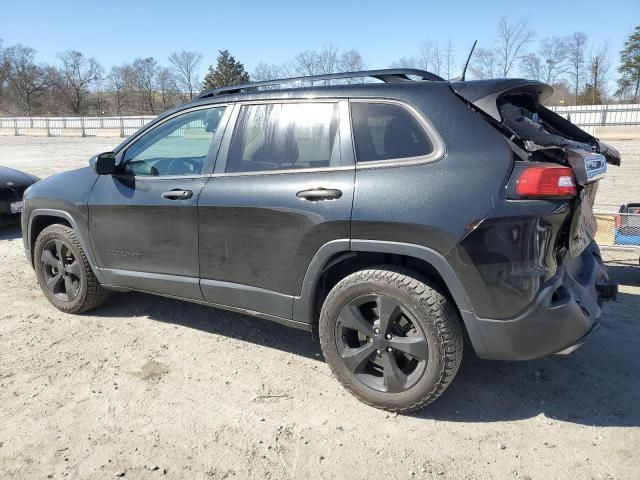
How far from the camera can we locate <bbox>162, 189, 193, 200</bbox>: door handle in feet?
11.9

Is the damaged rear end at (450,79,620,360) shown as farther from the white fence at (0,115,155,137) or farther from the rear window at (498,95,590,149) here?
the white fence at (0,115,155,137)

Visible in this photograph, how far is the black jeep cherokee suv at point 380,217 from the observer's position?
2.64 metres

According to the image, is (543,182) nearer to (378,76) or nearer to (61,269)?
(378,76)

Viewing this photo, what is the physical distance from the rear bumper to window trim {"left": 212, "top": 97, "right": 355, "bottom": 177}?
112 centimetres

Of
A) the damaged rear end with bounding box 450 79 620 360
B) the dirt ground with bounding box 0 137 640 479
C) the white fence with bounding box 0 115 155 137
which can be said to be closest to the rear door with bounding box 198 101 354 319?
the dirt ground with bounding box 0 137 640 479

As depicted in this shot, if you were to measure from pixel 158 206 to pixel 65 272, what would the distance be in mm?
1417

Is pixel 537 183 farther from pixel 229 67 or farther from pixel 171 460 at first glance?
pixel 229 67

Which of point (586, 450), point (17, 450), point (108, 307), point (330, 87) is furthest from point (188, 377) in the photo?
point (586, 450)

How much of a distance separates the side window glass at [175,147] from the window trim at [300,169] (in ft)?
0.60

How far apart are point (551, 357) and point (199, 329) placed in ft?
8.77

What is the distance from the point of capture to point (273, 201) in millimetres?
3223

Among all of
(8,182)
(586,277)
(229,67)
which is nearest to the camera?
(586,277)

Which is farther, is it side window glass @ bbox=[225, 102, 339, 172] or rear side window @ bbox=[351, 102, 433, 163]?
side window glass @ bbox=[225, 102, 339, 172]

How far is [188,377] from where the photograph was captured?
352cm
